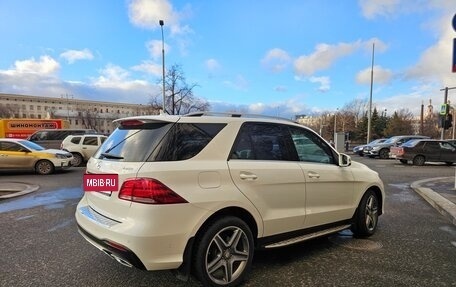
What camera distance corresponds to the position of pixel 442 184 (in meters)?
12.3

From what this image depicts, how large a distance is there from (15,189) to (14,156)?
466 centimetres

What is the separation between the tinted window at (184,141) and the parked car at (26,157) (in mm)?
13272

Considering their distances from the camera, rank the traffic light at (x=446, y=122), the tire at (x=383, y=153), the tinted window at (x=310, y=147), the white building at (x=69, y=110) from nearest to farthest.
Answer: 1. the tinted window at (x=310, y=147)
2. the traffic light at (x=446, y=122)
3. the tire at (x=383, y=153)
4. the white building at (x=69, y=110)

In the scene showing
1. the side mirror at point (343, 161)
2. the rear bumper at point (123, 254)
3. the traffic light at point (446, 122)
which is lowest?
the rear bumper at point (123, 254)

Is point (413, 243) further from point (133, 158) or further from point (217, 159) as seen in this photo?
point (133, 158)

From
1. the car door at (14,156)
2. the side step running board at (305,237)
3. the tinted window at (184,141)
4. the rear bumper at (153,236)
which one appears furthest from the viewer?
the car door at (14,156)

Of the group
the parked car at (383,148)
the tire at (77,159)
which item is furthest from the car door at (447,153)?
the tire at (77,159)

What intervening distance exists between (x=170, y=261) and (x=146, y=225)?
41 centimetres

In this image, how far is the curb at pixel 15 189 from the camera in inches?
392

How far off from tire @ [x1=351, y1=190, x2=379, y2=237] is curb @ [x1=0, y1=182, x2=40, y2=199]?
843 centimetres

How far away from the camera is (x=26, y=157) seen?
14969mm

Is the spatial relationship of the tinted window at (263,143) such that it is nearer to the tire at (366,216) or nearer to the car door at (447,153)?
the tire at (366,216)

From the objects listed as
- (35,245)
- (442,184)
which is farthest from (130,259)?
(442,184)

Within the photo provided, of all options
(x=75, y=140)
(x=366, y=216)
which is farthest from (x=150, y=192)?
(x=75, y=140)
